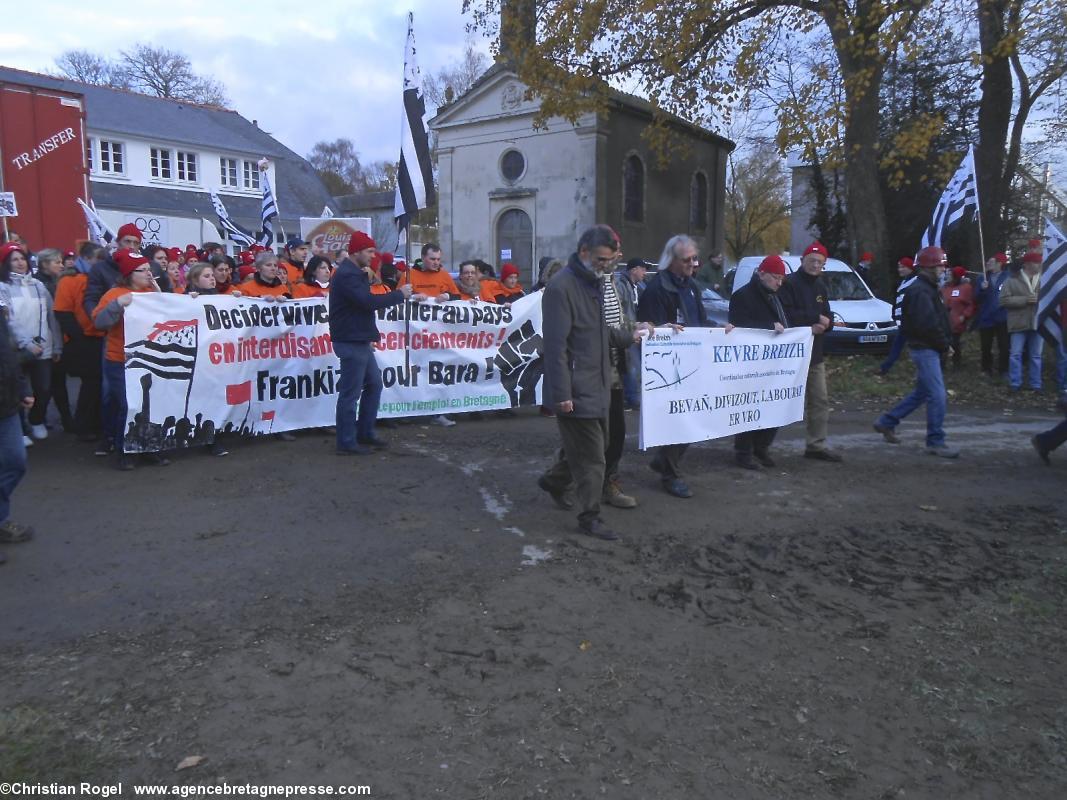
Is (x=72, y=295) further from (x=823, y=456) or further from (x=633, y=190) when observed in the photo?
(x=633, y=190)

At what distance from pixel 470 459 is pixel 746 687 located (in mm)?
4478

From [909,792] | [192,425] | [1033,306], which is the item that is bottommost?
[909,792]

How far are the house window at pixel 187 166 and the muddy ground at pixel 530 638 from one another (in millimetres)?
42334

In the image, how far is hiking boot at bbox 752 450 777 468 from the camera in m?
7.75

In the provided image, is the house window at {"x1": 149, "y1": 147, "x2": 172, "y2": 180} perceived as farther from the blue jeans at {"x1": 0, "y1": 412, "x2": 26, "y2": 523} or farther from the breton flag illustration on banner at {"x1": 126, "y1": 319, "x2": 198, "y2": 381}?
the blue jeans at {"x1": 0, "y1": 412, "x2": 26, "y2": 523}

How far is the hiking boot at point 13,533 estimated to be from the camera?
5.30 metres

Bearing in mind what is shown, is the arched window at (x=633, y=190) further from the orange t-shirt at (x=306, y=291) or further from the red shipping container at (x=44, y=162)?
the orange t-shirt at (x=306, y=291)

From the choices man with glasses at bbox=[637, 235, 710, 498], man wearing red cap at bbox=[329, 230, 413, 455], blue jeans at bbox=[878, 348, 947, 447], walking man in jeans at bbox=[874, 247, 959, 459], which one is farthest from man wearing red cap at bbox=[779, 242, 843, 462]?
man wearing red cap at bbox=[329, 230, 413, 455]

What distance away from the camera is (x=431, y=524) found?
5.86 m

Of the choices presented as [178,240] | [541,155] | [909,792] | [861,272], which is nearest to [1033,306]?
[861,272]

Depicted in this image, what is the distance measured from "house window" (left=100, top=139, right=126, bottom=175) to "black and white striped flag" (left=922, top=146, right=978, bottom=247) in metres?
40.0

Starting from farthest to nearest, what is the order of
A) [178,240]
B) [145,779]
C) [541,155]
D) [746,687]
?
1. [541,155]
2. [178,240]
3. [746,687]
4. [145,779]

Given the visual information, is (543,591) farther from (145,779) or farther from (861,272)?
(861,272)

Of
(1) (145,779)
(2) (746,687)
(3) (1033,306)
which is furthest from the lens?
(3) (1033,306)
